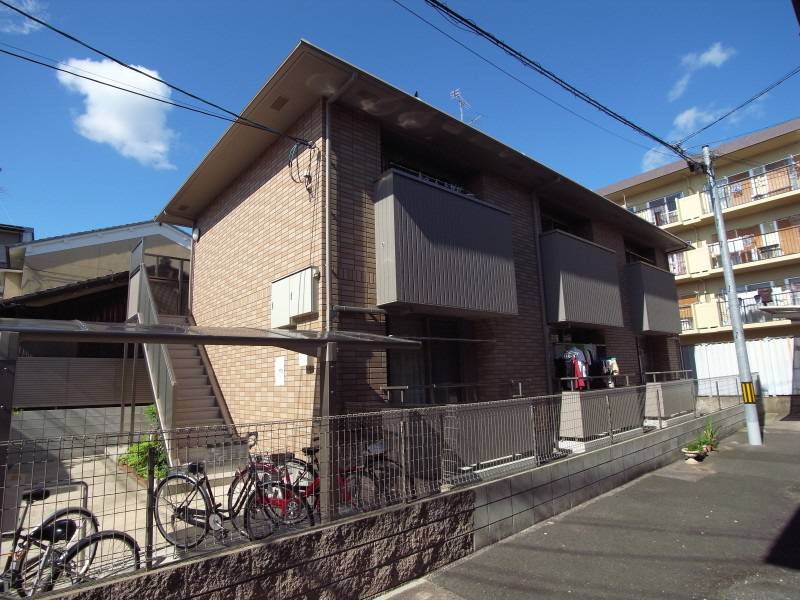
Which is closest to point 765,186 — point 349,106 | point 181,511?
point 349,106

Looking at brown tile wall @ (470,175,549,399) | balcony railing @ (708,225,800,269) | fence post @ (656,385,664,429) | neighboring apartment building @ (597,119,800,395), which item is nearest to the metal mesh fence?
brown tile wall @ (470,175,549,399)

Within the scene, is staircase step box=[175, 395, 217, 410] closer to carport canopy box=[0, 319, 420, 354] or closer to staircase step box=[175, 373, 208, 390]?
staircase step box=[175, 373, 208, 390]

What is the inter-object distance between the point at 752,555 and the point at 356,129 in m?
7.24

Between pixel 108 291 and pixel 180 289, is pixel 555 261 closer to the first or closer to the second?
pixel 180 289

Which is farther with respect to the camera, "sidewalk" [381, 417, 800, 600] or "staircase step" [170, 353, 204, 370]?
"staircase step" [170, 353, 204, 370]

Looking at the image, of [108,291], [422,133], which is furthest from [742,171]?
[108,291]

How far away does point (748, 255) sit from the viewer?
2159cm

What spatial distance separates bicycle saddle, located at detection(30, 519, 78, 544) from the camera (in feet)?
10.0

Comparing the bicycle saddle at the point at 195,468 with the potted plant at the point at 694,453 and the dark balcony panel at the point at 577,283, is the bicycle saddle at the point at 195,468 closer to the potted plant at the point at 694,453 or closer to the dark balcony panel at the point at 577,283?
the dark balcony panel at the point at 577,283

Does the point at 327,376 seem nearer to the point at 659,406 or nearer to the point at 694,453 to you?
the point at 659,406

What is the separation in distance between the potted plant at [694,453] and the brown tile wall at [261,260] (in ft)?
25.2

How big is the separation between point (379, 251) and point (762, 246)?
22.5 metres

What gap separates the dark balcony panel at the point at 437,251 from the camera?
652 cm

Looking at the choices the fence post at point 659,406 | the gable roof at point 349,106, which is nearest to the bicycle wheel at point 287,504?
the gable roof at point 349,106
